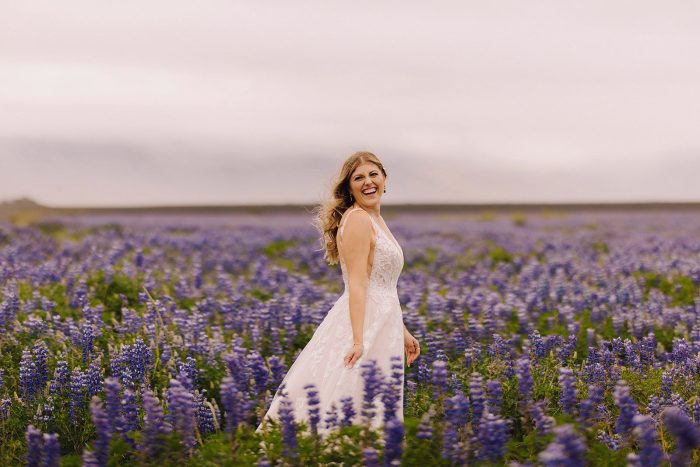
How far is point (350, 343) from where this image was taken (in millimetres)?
4777

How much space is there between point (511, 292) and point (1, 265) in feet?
17.7

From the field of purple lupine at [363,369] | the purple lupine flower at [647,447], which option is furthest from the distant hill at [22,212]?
the purple lupine flower at [647,447]

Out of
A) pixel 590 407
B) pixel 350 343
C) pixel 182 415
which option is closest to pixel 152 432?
pixel 182 415

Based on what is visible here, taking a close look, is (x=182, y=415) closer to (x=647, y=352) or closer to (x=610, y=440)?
(x=610, y=440)

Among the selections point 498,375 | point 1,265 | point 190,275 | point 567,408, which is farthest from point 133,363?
point 190,275

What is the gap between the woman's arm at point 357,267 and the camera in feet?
15.3

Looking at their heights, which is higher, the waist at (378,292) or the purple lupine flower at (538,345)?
the waist at (378,292)

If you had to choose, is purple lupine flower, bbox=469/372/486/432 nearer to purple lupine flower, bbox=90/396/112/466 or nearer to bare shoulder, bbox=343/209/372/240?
bare shoulder, bbox=343/209/372/240

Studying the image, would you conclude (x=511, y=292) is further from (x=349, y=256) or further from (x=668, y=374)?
(x=349, y=256)

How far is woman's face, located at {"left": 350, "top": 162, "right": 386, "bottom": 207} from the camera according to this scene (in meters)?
5.01

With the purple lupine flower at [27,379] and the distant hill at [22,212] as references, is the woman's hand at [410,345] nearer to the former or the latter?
the purple lupine flower at [27,379]

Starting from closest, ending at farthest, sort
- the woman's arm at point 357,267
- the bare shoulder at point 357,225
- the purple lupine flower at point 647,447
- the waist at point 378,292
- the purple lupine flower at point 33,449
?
the purple lupine flower at point 647,447 < the purple lupine flower at point 33,449 < the woman's arm at point 357,267 < the bare shoulder at point 357,225 < the waist at point 378,292

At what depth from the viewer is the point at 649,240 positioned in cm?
1583

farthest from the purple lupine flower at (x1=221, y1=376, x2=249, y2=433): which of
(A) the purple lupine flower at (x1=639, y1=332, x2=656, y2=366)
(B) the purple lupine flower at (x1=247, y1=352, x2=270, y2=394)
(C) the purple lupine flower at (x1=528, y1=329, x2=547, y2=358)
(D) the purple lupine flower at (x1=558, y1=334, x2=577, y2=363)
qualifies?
(A) the purple lupine flower at (x1=639, y1=332, x2=656, y2=366)
